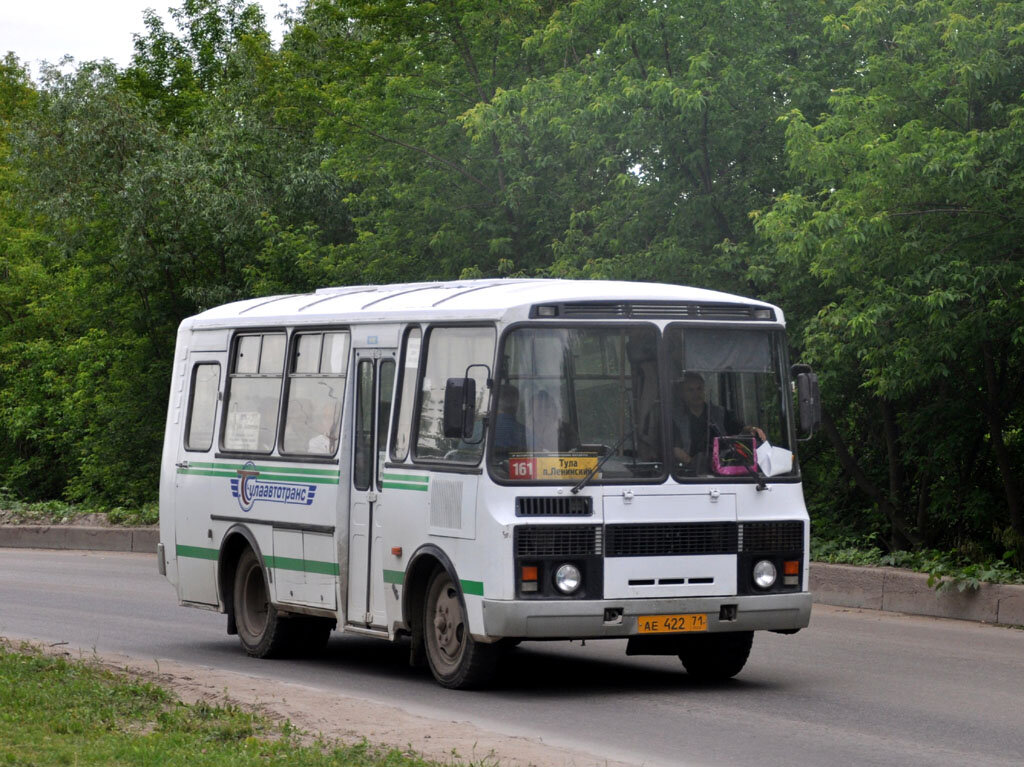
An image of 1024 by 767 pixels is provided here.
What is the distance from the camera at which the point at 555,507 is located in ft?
36.2

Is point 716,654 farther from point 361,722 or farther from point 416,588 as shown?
point 361,722

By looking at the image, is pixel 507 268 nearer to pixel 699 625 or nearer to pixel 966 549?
pixel 966 549

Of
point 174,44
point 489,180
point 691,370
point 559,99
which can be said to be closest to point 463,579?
point 691,370

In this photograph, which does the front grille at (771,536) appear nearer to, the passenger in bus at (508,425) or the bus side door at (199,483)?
the passenger in bus at (508,425)

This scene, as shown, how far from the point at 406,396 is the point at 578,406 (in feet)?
5.20

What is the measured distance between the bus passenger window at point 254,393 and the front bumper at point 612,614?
3.63 metres

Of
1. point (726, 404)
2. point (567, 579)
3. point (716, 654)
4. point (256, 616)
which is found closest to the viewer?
point (567, 579)

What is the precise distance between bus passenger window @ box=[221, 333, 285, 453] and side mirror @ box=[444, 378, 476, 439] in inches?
121

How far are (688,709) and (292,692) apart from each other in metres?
2.53

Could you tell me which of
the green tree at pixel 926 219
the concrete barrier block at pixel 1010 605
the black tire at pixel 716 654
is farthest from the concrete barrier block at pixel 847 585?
the black tire at pixel 716 654

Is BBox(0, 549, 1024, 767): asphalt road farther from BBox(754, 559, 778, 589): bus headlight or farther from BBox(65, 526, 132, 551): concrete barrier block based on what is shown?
BBox(65, 526, 132, 551): concrete barrier block

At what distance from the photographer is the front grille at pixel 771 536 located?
11.4m

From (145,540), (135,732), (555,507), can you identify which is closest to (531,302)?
(555,507)

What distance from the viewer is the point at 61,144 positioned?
36.6 metres
